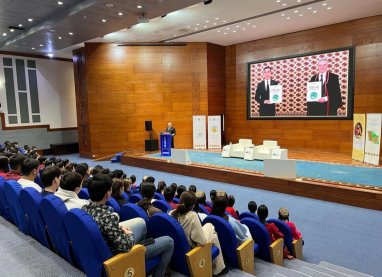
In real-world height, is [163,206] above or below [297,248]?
above

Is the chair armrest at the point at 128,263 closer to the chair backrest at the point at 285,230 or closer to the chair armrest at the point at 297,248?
the chair backrest at the point at 285,230

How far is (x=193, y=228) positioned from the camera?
211 cm

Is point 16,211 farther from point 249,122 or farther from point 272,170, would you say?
point 249,122

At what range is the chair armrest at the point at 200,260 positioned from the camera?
1.96 metres

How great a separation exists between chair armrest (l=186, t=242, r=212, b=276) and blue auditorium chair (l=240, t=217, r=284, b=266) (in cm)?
75

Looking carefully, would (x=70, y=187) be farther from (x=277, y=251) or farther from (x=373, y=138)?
(x=373, y=138)

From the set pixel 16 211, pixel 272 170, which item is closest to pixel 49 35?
pixel 16 211

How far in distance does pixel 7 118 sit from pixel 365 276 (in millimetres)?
11598

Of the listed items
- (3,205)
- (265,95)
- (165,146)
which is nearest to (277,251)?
(3,205)

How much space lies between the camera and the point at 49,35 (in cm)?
720

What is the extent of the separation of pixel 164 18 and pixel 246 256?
273 inches

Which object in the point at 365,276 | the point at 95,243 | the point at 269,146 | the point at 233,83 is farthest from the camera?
the point at 233,83

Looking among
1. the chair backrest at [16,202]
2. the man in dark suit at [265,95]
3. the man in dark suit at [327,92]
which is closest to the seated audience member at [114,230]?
the chair backrest at [16,202]

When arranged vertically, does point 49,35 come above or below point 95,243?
above
